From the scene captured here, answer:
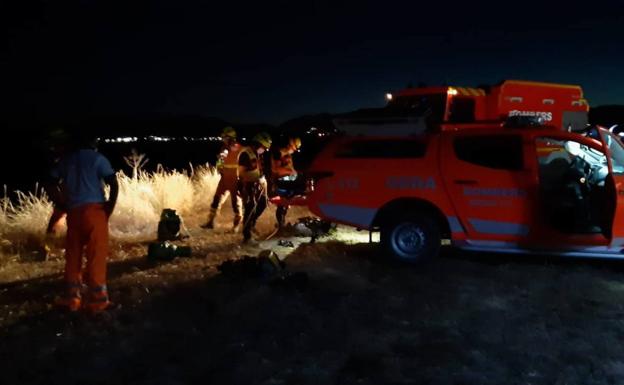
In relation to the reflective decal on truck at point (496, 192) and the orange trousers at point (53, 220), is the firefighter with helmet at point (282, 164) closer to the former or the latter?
the orange trousers at point (53, 220)

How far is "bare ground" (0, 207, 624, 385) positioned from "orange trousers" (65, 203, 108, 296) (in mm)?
339

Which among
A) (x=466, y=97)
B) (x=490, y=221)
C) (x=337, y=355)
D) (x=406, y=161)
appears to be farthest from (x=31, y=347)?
(x=466, y=97)

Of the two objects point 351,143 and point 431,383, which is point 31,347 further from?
point 351,143

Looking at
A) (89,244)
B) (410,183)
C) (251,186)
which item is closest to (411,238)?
(410,183)

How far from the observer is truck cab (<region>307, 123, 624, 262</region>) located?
22.9ft

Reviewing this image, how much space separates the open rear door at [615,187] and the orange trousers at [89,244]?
209 inches

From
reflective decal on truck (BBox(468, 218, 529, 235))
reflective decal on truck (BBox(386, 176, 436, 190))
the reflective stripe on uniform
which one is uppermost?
the reflective stripe on uniform

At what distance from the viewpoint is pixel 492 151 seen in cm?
727

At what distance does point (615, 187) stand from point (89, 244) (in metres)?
5.44

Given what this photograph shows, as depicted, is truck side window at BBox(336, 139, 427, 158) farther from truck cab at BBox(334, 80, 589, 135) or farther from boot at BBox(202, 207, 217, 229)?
truck cab at BBox(334, 80, 589, 135)

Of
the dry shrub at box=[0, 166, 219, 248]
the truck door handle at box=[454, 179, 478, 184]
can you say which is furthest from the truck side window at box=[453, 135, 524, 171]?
the dry shrub at box=[0, 166, 219, 248]

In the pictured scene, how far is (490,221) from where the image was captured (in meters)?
7.23

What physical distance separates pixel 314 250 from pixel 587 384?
4682 millimetres

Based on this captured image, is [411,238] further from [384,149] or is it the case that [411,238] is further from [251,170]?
[251,170]
